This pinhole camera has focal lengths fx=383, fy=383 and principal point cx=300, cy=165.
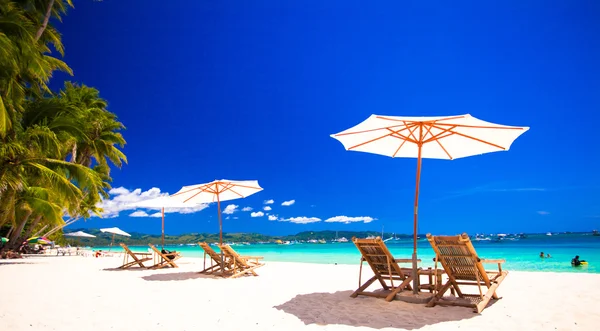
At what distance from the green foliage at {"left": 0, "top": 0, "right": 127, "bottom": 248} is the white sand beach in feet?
9.81

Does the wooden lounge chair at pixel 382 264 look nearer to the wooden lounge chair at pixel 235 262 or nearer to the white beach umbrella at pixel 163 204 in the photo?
the wooden lounge chair at pixel 235 262

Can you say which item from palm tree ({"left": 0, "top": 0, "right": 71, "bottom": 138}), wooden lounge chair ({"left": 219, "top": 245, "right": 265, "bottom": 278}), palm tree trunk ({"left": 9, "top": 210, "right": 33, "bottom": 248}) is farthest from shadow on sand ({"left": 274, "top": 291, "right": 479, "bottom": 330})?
palm tree trunk ({"left": 9, "top": 210, "right": 33, "bottom": 248})

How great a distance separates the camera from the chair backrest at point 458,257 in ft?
14.4

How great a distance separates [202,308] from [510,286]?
16.6ft

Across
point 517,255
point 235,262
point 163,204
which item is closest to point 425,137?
point 235,262

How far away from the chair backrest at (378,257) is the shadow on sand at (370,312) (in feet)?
1.40

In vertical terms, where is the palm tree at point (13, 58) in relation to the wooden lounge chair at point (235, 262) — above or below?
above

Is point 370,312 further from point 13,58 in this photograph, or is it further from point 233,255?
point 13,58

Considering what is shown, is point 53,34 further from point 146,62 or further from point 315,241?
point 315,241

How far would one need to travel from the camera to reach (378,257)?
5.36m

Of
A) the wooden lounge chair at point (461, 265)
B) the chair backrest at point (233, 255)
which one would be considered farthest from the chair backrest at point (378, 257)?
the chair backrest at point (233, 255)

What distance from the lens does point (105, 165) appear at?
21.2 metres

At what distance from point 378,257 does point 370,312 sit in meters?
1.01

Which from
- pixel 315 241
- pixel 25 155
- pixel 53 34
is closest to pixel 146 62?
pixel 53 34
